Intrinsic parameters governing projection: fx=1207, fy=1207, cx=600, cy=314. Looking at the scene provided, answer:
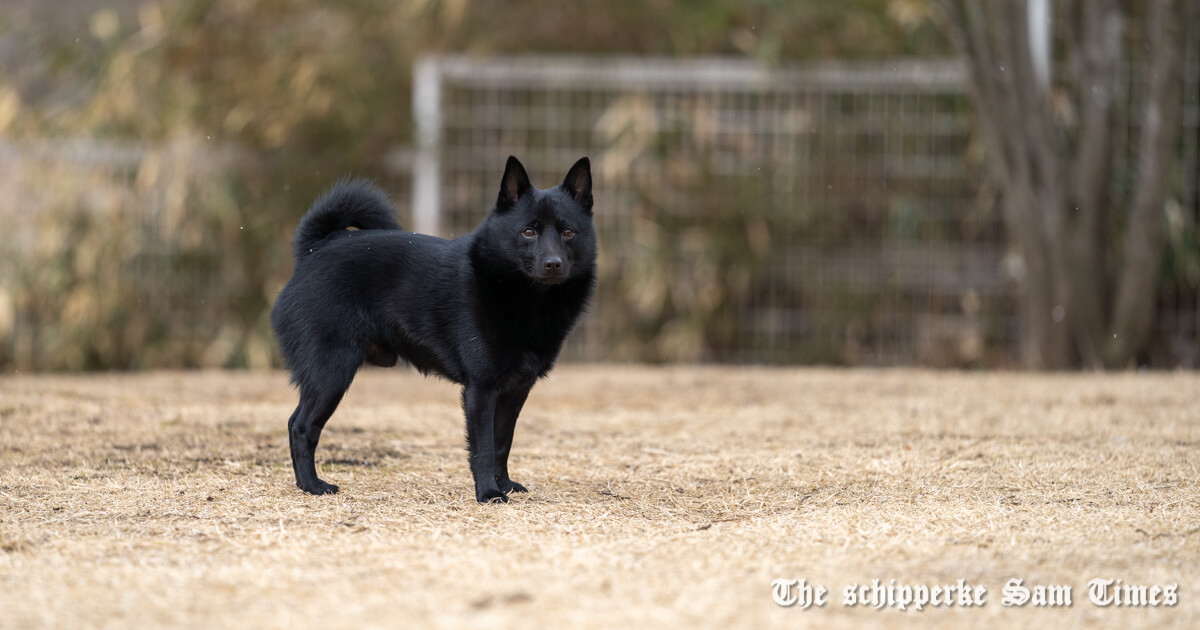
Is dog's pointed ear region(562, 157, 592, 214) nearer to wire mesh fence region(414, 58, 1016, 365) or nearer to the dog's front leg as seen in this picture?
the dog's front leg

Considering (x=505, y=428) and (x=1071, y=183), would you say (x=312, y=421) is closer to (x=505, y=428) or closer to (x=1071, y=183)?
(x=505, y=428)

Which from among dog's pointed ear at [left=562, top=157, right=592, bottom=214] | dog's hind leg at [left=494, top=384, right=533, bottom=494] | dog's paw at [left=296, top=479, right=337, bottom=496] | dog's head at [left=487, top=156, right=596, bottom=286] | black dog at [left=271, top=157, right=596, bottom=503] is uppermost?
dog's pointed ear at [left=562, top=157, right=592, bottom=214]

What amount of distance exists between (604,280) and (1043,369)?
8.09 ft

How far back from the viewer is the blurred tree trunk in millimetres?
5762

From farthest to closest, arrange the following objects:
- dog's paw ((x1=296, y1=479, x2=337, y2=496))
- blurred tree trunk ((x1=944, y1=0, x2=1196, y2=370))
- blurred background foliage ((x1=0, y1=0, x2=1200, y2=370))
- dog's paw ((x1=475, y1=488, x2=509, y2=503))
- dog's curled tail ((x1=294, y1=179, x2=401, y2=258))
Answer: blurred background foliage ((x1=0, y1=0, x2=1200, y2=370)) → blurred tree trunk ((x1=944, y1=0, x2=1196, y2=370)) → dog's curled tail ((x1=294, y1=179, x2=401, y2=258)) → dog's paw ((x1=296, y1=479, x2=337, y2=496)) → dog's paw ((x1=475, y1=488, x2=509, y2=503))

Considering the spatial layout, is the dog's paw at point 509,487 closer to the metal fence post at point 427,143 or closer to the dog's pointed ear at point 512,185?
the dog's pointed ear at point 512,185

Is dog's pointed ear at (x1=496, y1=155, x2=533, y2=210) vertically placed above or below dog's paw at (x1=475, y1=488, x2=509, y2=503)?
above

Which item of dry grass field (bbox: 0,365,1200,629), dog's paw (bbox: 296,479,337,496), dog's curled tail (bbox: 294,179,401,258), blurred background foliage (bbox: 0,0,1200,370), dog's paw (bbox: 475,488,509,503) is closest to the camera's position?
dry grass field (bbox: 0,365,1200,629)

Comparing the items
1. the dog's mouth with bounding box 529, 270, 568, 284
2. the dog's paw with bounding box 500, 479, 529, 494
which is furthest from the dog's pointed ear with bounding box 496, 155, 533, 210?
the dog's paw with bounding box 500, 479, 529, 494

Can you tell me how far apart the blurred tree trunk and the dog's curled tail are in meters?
3.54

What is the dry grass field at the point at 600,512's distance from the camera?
6.66ft

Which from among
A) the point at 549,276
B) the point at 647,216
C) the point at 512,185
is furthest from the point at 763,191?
the point at 549,276

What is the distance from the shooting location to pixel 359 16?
767 centimetres

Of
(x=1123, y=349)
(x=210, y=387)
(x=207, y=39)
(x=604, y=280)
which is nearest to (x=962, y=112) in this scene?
(x=1123, y=349)
